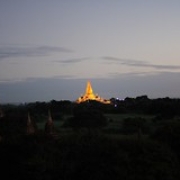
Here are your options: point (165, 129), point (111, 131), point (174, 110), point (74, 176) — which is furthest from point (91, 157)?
point (174, 110)

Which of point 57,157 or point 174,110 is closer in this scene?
point 57,157

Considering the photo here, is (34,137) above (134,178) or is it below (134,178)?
above

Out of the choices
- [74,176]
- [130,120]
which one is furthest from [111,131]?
[74,176]

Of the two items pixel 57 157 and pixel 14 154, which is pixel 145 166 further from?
pixel 14 154

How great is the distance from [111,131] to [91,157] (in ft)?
65.2

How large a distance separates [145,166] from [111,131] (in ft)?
66.8

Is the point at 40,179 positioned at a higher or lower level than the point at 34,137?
lower

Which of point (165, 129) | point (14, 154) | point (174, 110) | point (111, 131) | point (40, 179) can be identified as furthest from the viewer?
point (174, 110)

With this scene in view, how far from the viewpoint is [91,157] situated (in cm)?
2673

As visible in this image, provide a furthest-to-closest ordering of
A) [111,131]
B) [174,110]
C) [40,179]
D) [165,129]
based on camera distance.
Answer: [174,110] → [111,131] → [165,129] → [40,179]

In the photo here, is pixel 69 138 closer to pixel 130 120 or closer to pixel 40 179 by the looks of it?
pixel 40 179

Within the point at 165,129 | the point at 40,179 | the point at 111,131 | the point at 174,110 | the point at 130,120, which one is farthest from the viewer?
the point at 174,110

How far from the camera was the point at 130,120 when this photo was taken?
53031mm

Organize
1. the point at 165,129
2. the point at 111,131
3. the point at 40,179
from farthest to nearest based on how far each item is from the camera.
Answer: the point at 111,131
the point at 165,129
the point at 40,179
